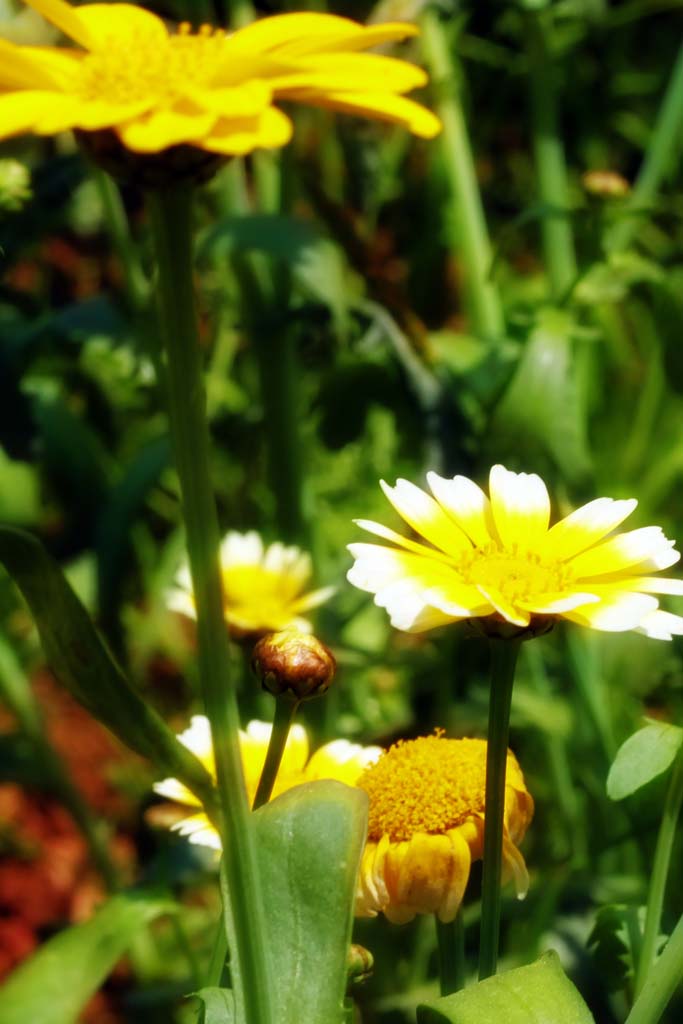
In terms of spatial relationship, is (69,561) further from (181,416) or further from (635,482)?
(181,416)

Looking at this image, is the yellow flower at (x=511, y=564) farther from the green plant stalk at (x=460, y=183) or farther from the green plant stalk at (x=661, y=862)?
the green plant stalk at (x=460, y=183)

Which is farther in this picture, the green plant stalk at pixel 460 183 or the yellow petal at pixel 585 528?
the green plant stalk at pixel 460 183

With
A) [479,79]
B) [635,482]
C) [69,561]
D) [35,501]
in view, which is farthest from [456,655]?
[479,79]

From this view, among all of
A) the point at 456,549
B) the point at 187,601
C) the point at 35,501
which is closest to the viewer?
the point at 456,549

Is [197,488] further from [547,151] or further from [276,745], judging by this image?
[547,151]

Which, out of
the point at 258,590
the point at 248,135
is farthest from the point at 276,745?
the point at 258,590

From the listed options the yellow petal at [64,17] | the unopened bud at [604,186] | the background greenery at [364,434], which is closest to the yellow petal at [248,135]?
the yellow petal at [64,17]
